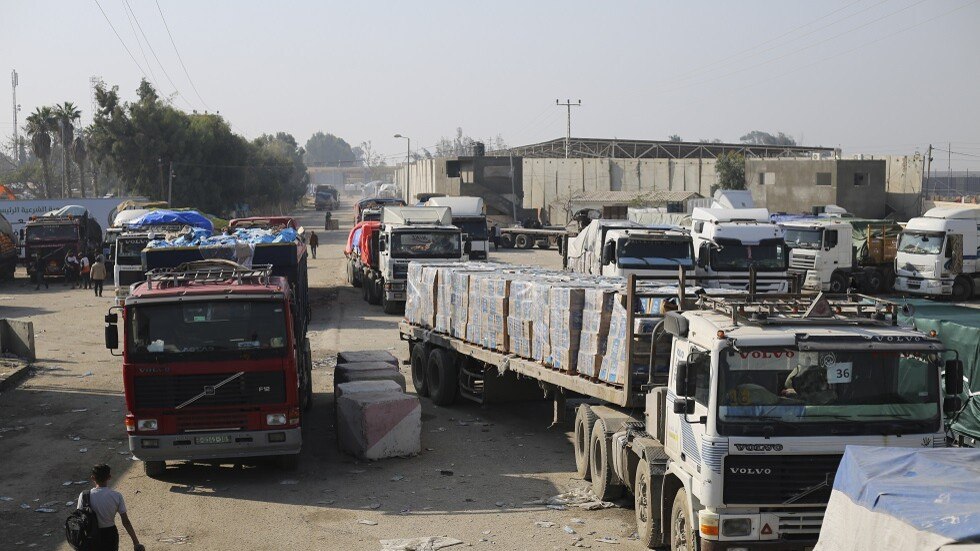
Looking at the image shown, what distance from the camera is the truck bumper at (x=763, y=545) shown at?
859cm

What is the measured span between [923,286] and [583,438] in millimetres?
27944

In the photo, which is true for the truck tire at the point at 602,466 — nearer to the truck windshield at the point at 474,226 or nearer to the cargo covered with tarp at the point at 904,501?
the cargo covered with tarp at the point at 904,501

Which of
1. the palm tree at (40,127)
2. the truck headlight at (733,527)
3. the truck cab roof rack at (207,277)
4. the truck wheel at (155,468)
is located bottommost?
the truck wheel at (155,468)

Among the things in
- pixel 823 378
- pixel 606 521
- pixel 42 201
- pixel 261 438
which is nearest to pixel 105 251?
pixel 42 201

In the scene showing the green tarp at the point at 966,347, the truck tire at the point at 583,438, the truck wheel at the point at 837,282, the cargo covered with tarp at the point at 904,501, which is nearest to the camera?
the cargo covered with tarp at the point at 904,501

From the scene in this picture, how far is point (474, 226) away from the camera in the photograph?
44.1 meters

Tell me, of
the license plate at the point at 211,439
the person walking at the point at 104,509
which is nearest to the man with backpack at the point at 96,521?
the person walking at the point at 104,509

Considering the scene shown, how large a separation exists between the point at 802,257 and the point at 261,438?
1140 inches

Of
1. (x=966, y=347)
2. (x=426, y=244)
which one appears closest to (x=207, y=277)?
(x=966, y=347)

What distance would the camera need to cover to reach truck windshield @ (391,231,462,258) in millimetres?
32125

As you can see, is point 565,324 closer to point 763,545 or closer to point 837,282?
point 763,545

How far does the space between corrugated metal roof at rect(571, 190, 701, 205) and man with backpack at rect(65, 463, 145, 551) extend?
6585 centimetres

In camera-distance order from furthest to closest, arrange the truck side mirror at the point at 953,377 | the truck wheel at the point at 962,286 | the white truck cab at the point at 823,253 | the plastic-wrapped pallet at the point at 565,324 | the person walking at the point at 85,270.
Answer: the person walking at the point at 85,270 < the white truck cab at the point at 823,253 < the truck wheel at the point at 962,286 < the plastic-wrapped pallet at the point at 565,324 < the truck side mirror at the point at 953,377

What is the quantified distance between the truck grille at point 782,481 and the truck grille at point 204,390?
6697 mm
